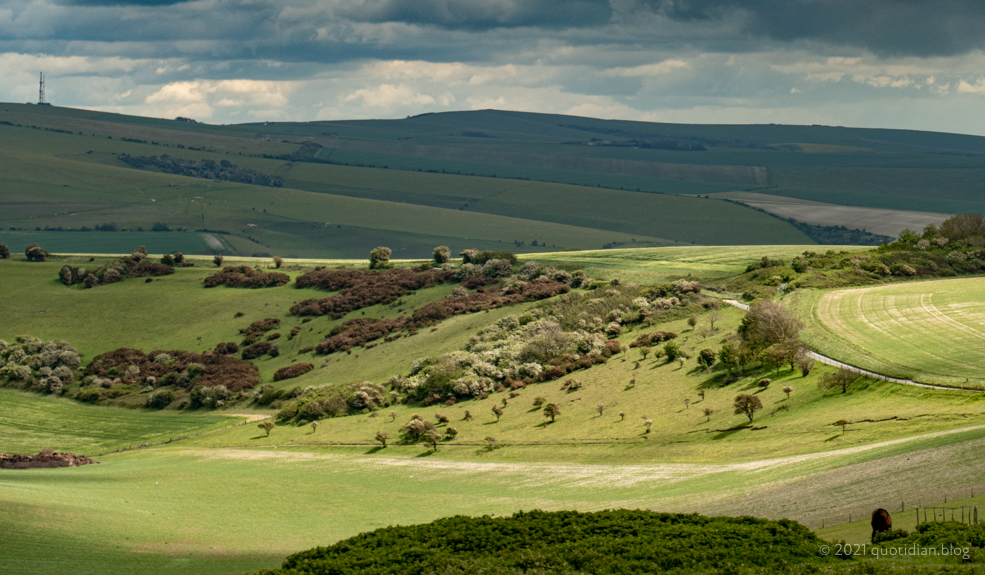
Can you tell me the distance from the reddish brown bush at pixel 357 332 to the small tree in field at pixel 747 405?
172ft

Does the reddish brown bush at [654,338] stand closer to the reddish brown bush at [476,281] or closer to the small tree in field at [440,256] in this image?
the reddish brown bush at [476,281]

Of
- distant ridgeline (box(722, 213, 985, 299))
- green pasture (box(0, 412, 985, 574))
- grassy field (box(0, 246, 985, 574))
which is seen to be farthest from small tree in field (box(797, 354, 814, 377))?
distant ridgeline (box(722, 213, 985, 299))

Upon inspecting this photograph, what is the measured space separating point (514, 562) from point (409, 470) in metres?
21.9

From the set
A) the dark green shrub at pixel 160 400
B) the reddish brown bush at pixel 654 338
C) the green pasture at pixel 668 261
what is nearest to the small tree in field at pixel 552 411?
the reddish brown bush at pixel 654 338

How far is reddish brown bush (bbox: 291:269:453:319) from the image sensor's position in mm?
100375

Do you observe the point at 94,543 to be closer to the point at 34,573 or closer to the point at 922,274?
the point at 34,573

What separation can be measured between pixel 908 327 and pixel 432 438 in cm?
3410

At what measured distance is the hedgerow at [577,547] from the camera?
2459 centimetres

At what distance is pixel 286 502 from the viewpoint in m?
40.2

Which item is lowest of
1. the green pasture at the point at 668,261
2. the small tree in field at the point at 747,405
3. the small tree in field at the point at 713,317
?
the small tree in field at the point at 747,405

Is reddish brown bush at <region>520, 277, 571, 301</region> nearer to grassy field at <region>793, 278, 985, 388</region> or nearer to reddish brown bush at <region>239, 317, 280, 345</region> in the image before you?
grassy field at <region>793, 278, 985, 388</region>

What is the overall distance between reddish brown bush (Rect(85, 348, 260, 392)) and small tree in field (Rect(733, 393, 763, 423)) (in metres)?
52.7

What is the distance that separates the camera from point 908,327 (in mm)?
55219

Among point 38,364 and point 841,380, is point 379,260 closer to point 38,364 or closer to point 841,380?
point 38,364
